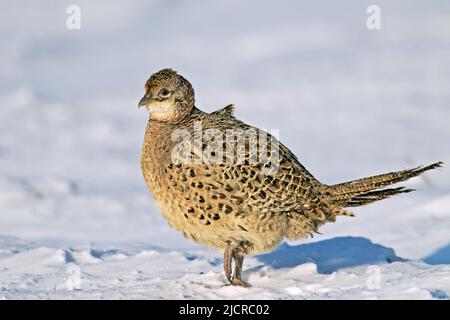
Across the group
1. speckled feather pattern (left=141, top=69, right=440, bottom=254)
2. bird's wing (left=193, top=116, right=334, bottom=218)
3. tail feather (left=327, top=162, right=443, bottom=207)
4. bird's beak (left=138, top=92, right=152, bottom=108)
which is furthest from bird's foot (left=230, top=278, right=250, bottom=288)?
bird's beak (left=138, top=92, right=152, bottom=108)

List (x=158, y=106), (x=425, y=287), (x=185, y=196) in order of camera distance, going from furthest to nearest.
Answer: (x=158, y=106), (x=185, y=196), (x=425, y=287)

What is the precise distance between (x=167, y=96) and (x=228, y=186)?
1137mm

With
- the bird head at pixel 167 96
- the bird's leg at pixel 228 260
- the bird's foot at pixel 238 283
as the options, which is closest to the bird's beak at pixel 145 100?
the bird head at pixel 167 96

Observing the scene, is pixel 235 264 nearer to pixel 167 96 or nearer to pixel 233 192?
pixel 233 192

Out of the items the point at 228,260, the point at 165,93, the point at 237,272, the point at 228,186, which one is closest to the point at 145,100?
the point at 165,93

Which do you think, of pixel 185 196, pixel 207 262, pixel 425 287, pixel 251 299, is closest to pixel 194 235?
pixel 185 196

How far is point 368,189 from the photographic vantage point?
777 centimetres

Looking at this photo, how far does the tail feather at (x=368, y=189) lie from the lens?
25.4 feet

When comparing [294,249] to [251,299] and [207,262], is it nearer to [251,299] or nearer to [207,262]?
[207,262]

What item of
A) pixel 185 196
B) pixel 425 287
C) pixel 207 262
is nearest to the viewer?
pixel 425 287

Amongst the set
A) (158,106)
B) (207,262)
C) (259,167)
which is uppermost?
(158,106)

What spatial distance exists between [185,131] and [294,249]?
2.20 m

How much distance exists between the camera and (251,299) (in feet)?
22.7

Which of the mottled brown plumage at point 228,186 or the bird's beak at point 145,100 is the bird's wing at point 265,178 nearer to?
the mottled brown plumage at point 228,186
